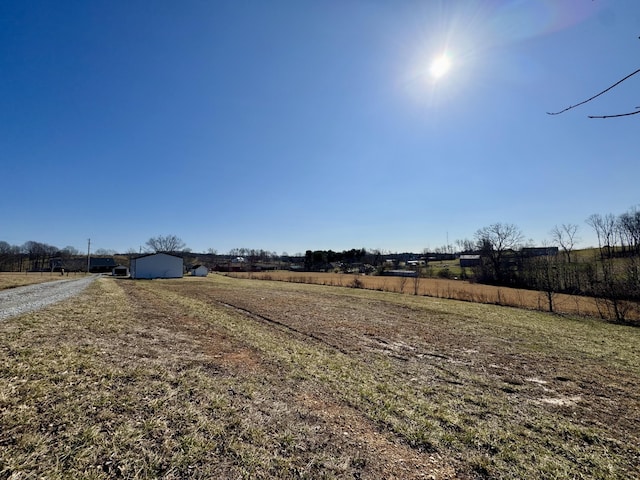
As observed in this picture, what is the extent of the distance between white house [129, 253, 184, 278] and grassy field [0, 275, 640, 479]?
36.5 m

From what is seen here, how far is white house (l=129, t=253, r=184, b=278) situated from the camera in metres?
40.6

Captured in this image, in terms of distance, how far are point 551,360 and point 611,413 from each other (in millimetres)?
3266

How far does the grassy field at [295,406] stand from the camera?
9.25ft

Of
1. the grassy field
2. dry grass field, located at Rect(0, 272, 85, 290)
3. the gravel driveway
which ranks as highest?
dry grass field, located at Rect(0, 272, 85, 290)

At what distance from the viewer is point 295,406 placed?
413 cm

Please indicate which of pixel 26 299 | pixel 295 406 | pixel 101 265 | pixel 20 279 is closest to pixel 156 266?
pixel 20 279

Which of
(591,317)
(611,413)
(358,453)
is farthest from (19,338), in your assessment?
(591,317)

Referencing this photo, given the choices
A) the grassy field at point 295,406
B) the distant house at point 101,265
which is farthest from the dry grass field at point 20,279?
the distant house at point 101,265

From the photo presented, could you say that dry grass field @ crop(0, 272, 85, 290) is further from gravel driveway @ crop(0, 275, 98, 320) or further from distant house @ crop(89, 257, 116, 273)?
distant house @ crop(89, 257, 116, 273)

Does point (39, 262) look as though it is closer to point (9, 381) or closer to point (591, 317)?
point (9, 381)

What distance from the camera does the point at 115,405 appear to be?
3545mm

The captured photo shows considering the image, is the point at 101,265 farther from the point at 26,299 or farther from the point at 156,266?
the point at 26,299

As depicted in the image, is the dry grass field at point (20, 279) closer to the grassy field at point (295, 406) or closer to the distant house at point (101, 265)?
the grassy field at point (295, 406)

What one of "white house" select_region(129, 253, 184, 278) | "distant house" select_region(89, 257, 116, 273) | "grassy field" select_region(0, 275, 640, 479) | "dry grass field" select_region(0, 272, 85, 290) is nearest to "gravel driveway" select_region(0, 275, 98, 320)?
"grassy field" select_region(0, 275, 640, 479)
